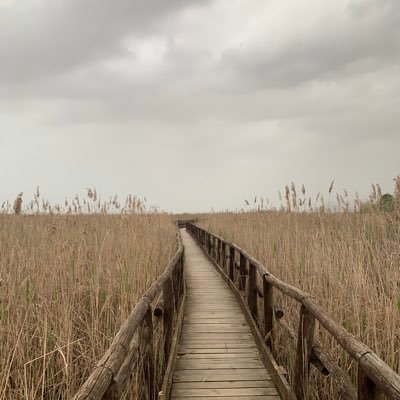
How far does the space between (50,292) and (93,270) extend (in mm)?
1225

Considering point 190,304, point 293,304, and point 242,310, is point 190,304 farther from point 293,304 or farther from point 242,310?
point 293,304

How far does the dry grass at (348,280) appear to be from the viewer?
344 cm

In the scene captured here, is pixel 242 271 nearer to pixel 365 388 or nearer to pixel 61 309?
pixel 61 309

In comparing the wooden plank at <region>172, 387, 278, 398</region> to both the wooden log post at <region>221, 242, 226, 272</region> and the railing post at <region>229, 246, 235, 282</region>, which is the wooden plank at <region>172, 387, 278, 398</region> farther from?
the wooden log post at <region>221, 242, 226, 272</region>

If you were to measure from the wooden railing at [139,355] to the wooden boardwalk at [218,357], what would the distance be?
297 millimetres

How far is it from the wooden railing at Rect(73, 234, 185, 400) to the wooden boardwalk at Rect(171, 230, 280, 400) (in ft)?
0.97

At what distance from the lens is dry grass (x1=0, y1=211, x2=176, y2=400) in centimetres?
273

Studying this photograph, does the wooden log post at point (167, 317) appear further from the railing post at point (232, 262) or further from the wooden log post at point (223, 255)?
the wooden log post at point (223, 255)

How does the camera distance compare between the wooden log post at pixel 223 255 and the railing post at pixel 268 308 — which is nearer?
the railing post at pixel 268 308

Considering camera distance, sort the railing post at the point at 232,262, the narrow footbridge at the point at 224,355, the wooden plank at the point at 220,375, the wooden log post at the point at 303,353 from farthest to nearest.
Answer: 1. the railing post at the point at 232,262
2. the wooden plank at the point at 220,375
3. the wooden log post at the point at 303,353
4. the narrow footbridge at the point at 224,355

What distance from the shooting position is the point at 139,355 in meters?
3.04

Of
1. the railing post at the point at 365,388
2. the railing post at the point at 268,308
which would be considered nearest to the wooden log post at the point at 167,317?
the railing post at the point at 268,308

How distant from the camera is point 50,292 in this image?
366cm

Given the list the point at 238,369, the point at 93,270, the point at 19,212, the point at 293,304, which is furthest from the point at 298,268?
the point at 19,212
